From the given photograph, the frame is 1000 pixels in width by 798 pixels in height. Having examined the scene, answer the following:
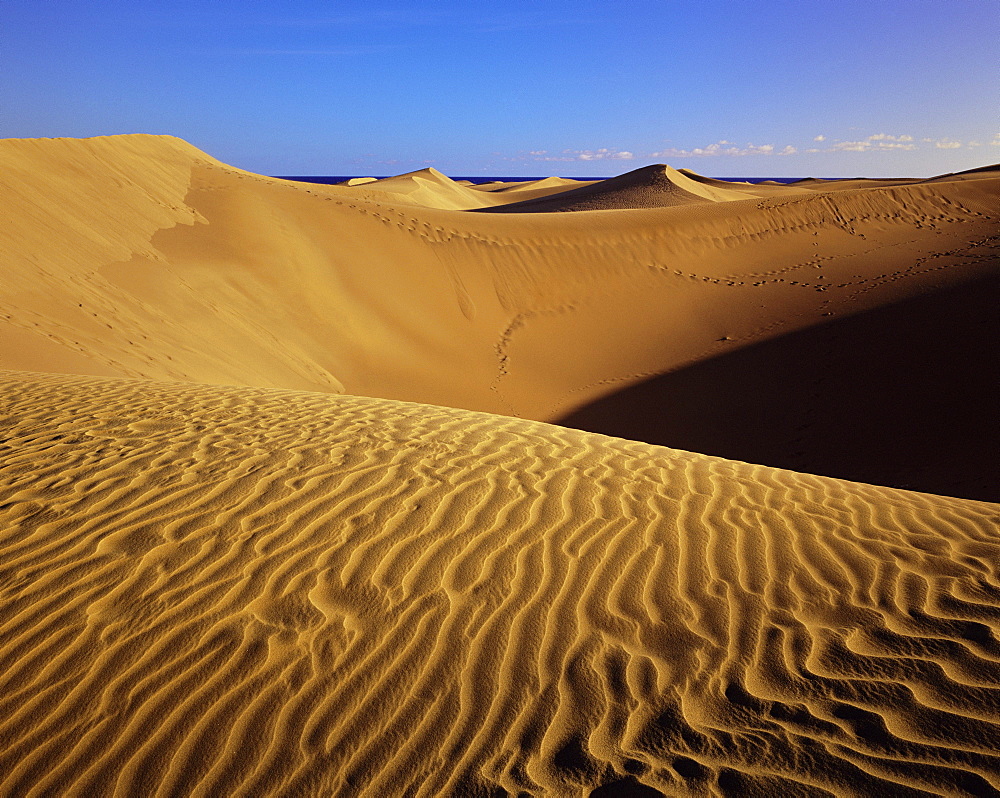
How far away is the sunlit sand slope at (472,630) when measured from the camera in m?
2.48

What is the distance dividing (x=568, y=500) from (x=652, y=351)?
1160cm

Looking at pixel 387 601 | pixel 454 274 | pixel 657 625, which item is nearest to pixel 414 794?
pixel 387 601

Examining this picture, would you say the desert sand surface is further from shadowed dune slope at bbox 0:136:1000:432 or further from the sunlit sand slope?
shadowed dune slope at bbox 0:136:1000:432

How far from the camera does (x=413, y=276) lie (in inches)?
695

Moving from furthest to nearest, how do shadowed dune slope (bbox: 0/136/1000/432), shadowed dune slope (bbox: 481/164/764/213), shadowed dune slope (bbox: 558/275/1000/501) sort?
shadowed dune slope (bbox: 481/164/764/213), shadowed dune slope (bbox: 0/136/1000/432), shadowed dune slope (bbox: 558/275/1000/501)

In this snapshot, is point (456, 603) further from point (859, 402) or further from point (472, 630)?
point (859, 402)

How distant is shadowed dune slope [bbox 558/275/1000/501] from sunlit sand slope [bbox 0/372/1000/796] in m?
5.40

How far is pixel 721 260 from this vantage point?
63.3ft

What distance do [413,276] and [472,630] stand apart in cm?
1535

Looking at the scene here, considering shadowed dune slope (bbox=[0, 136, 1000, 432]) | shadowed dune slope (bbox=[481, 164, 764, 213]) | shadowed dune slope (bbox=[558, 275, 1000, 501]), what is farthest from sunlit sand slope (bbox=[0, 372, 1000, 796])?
shadowed dune slope (bbox=[481, 164, 764, 213])

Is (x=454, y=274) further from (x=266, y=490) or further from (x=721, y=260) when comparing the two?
(x=266, y=490)

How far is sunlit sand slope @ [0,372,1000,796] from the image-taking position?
8.13 feet

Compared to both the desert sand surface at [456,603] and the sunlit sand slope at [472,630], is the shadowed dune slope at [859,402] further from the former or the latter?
the sunlit sand slope at [472,630]

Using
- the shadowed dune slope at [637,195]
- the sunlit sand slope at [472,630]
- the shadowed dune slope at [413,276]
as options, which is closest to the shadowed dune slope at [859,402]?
the shadowed dune slope at [413,276]
